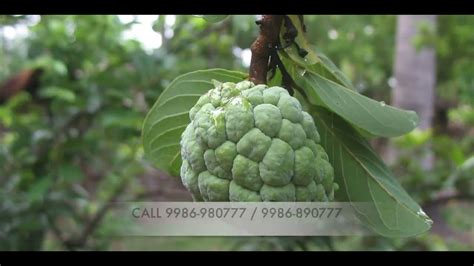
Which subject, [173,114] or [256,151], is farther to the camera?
[173,114]

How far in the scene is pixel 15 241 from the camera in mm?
2246

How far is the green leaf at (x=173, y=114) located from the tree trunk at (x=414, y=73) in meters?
2.58

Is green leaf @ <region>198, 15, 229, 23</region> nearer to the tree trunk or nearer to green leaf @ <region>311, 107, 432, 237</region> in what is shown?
green leaf @ <region>311, 107, 432, 237</region>

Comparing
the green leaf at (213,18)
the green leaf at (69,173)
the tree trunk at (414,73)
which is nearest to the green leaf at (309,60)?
the green leaf at (213,18)

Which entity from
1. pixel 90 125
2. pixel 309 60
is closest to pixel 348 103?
pixel 309 60

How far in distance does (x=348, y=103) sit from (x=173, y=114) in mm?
250

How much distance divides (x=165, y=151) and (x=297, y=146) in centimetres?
27

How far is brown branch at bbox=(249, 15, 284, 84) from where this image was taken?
741mm

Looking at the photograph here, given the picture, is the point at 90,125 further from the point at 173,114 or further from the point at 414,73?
the point at 414,73

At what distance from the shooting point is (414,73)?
3.40 m

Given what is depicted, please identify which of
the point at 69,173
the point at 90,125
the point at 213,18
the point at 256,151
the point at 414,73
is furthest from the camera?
the point at 414,73

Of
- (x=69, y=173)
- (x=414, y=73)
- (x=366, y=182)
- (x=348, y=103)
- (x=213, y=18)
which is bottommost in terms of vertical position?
(x=69, y=173)

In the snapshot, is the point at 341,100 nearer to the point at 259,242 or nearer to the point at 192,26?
the point at 259,242

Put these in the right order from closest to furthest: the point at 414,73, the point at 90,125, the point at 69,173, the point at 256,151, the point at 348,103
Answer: the point at 256,151 < the point at 348,103 < the point at 69,173 < the point at 90,125 < the point at 414,73
